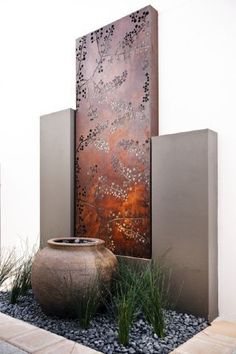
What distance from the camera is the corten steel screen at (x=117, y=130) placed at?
306cm

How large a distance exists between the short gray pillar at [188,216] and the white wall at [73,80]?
5.3 inches

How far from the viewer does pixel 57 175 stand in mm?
3668

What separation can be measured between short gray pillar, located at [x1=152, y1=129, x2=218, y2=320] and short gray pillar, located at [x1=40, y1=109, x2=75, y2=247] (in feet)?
3.43

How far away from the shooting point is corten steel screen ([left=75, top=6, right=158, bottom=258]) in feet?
10.0

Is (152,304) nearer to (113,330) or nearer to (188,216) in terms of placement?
(113,330)

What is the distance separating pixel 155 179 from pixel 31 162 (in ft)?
6.42

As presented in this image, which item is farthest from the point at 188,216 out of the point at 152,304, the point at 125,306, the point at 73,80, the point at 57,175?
the point at 73,80

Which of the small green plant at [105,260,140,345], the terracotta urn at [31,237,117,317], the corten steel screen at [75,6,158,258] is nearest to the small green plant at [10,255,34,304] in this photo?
the terracotta urn at [31,237,117,317]

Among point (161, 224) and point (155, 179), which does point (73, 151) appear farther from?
point (161, 224)

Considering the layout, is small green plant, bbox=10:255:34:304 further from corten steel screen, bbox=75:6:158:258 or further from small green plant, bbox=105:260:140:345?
small green plant, bbox=105:260:140:345

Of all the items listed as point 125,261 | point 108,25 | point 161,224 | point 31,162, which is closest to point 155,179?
point 161,224

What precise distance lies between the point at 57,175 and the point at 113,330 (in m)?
1.84

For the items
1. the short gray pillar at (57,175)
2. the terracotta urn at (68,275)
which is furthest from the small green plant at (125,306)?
the short gray pillar at (57,175)

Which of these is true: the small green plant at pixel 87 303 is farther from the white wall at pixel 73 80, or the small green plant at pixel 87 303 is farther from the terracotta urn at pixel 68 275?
the white wall at pixel 73 80
